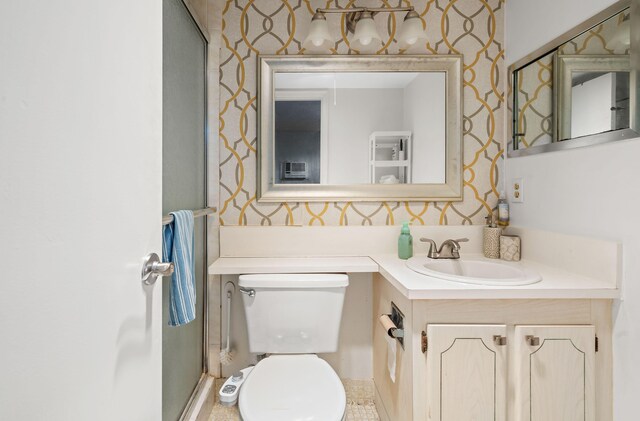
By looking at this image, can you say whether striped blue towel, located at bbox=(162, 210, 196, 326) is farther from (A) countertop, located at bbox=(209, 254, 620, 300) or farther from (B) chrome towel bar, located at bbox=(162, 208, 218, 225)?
(A) countertop, located at bbox=(209, 254, 620, 300)

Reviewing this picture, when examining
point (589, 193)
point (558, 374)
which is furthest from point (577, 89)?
point (558, 374)

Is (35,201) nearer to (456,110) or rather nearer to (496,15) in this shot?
(456,110)

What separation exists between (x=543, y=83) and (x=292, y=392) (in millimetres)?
1607

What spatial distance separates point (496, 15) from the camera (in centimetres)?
173

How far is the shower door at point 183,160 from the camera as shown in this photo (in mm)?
1157

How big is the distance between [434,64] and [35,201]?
1.77 m

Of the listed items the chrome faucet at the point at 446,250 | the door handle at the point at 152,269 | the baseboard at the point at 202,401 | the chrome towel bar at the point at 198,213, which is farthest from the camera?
the chrome faucet at the point at 446,250

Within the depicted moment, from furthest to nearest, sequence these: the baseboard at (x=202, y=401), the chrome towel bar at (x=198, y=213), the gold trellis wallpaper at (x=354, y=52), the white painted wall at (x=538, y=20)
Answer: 1. the gold trellis wallpaper at (x=354, y=52)
2. the baseboard at (x=202, y=401)
3. the white painted wall at (x=538, y=20)
4. the chrome towel bar at (x=198, y=213)

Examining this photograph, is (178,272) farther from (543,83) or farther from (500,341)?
(543,83)

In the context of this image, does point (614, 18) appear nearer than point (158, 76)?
No

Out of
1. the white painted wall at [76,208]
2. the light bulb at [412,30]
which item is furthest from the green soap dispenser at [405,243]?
the white painted wall at [76,208]

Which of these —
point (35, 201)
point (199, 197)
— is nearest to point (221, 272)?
point (199, 197)

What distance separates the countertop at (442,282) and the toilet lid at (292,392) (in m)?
0.38

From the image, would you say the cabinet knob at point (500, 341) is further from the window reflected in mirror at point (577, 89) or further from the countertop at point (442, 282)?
the window reflected in mirror at point (577, 89)
